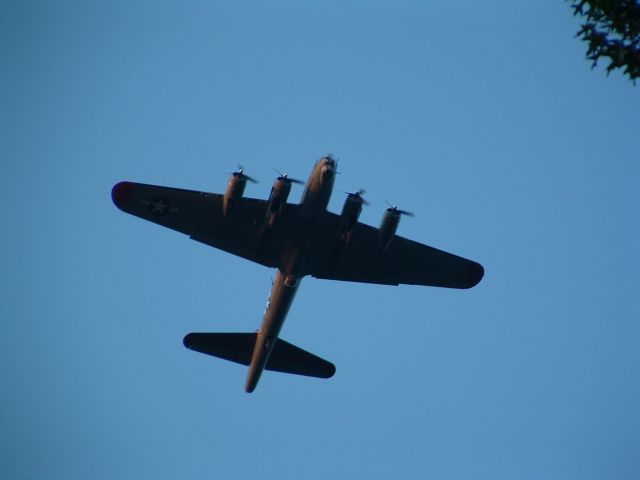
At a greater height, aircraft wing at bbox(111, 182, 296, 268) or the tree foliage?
the tree foliage

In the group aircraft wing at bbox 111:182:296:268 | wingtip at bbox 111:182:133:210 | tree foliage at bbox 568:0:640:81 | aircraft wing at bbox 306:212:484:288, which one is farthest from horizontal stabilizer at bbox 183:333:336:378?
tree foliage at bbox 568:0:640:81

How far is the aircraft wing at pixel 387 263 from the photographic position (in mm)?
29109

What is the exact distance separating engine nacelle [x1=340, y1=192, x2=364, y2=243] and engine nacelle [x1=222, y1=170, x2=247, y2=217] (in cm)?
430

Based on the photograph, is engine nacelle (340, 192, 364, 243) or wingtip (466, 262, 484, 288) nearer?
engine nacelle (340, 192, 364, 243)

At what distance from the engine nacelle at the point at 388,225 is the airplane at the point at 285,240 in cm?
4

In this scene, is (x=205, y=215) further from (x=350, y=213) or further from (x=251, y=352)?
(x=251, y=352)

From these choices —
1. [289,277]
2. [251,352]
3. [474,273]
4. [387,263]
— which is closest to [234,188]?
[289,277]

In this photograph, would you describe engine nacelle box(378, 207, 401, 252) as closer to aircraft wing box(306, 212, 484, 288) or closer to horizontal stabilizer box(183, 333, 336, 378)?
aircraft wing box(306, 212, 484, 288)

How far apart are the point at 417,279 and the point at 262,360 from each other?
8238 mm

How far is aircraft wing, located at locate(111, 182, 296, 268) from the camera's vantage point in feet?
90.0

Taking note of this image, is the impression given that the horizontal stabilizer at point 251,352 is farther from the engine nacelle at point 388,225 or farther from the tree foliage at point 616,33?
the tree foliage at point 616,33

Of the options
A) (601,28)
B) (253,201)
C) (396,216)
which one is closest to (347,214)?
(396,216)

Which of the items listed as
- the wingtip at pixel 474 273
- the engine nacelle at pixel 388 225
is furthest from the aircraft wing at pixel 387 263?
the engine nacelle at pixel 388 225

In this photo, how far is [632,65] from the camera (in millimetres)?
13898
